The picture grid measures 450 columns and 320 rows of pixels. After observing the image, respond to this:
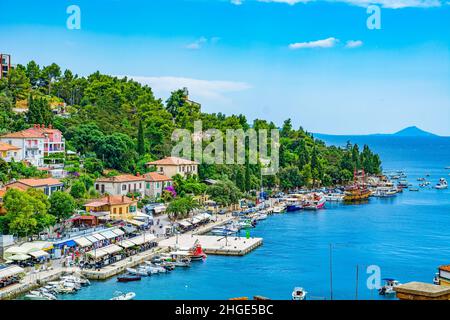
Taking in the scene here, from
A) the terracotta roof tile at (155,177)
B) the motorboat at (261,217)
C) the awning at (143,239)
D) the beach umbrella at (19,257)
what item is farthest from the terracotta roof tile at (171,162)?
the beach umbrella at (19,257)

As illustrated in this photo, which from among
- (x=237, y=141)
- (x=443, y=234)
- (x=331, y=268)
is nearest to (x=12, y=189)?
(x=331, y=268)

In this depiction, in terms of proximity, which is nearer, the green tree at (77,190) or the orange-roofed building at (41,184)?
the orange-roofed building at (41,184)

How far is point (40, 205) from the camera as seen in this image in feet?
31.6

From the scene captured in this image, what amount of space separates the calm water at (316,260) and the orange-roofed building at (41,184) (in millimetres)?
2881

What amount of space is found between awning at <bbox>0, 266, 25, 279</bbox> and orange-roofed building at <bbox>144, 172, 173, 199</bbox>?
644 cm

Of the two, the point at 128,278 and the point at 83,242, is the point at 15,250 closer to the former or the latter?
the point at 83,242

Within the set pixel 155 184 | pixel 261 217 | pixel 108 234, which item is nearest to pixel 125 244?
pixel 108 234

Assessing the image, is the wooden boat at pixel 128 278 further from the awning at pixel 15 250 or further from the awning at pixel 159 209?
the awning at pixel 159 209

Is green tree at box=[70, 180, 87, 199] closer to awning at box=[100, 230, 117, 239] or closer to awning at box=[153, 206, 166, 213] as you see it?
awning at box=[100, 230, 117, 239]

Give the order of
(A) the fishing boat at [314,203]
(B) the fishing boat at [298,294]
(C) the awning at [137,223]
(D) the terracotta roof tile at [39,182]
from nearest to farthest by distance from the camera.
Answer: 1. (B) the fishing boat at [298,294]
2. (D) the terracotta roof tile at [39,182]
3. (C) the awning at [137,223]
4. (A) the fishing boat at [314,203]

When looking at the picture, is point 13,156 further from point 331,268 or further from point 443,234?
point 443,234

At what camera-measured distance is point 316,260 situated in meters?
10.7

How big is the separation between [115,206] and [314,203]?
824 cm

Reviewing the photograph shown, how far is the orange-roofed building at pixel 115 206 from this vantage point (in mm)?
11478
